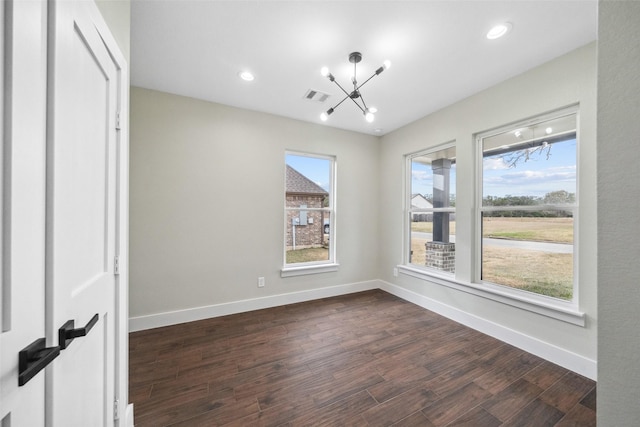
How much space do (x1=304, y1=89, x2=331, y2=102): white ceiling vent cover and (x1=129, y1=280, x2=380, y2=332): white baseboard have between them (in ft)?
8.65

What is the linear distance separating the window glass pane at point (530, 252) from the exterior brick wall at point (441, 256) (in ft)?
1.40

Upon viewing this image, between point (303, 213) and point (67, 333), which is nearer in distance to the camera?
point (67, 333)

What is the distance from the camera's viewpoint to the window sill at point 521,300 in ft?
6.70

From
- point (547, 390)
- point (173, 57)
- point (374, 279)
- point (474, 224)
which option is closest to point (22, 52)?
point (173, 57)

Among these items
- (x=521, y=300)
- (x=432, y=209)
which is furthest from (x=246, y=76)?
(x=521, y=300)

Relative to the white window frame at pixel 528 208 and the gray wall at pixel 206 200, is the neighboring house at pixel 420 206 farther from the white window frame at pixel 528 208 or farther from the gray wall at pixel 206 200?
the gray wall at pixel 206 200

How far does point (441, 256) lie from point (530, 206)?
3.95 feet

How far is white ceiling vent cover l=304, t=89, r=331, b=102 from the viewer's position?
274 cm

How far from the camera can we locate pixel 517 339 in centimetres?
237

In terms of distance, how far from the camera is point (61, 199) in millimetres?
767

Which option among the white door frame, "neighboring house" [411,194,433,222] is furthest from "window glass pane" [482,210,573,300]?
the white door frame

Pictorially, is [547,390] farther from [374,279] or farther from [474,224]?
[374,279]

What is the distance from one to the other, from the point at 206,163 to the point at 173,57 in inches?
44.9

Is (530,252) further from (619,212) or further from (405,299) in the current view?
(619,212)
